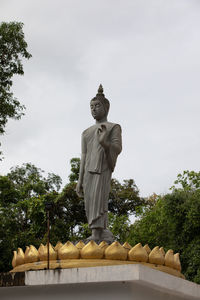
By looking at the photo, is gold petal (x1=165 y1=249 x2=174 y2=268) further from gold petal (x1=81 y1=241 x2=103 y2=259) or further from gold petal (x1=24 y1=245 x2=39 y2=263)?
gold petal (x1=24 y1=245 x2=39 y2=263)

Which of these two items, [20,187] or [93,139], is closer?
[93,139]

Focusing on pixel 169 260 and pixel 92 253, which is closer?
pixel 92 253

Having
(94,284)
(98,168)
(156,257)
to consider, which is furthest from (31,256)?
(98,168)

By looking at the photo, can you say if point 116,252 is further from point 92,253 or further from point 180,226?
point 180,226

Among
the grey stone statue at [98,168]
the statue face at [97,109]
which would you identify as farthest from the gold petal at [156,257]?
the statue face at [97,109]

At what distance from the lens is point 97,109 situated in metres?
7.90

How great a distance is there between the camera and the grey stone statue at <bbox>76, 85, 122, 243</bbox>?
7254 millimetres

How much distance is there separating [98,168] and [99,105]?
1.06m

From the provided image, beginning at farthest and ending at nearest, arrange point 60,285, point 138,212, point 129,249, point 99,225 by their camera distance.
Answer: point 138,212 → point 99,225 → point 129,249 → point 60,285

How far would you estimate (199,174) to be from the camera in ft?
58.7

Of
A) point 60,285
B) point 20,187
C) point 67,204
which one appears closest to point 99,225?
point 60,285

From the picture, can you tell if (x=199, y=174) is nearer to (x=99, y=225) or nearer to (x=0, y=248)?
(x=0, y=248)

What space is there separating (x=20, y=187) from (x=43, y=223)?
4052 millimetres

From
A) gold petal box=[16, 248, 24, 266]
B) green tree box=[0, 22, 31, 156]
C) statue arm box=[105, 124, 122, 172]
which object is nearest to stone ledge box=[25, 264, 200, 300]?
gold petal box=[16, 248, 24, 266]
